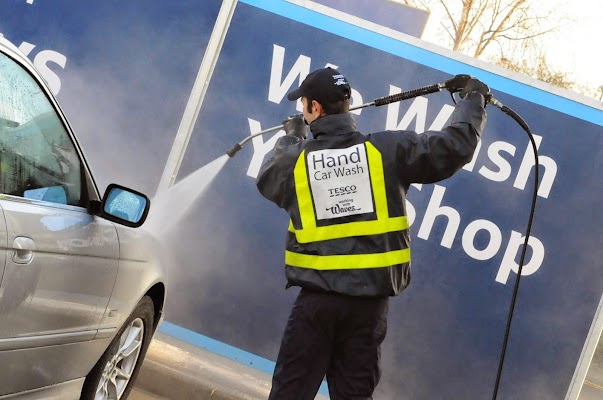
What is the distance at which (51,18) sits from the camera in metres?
6.77

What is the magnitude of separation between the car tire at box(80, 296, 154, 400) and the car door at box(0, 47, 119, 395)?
25 centimetres

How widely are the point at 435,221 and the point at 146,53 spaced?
8.10ft

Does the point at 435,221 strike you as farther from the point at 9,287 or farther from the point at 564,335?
the point at 9,287

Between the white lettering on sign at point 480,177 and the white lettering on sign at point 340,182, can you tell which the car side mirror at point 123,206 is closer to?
the white lettering on sign at point 340,182

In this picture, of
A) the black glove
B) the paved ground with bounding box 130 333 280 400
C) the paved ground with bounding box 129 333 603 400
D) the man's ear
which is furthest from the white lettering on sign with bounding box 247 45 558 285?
the man's ear

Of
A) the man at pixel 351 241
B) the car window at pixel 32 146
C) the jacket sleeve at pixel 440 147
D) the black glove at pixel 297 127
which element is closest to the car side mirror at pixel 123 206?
the car window at pixel 32 146

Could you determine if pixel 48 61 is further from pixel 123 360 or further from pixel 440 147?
pixel 440 147

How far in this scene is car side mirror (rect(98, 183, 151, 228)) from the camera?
374cm

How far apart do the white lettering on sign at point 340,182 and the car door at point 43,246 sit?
0.94 metres

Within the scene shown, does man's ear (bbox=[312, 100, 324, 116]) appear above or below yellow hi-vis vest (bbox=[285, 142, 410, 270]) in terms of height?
above

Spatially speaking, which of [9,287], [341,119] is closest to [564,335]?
[341,119]

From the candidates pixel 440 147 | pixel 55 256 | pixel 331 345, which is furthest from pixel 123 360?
pixel 440 147

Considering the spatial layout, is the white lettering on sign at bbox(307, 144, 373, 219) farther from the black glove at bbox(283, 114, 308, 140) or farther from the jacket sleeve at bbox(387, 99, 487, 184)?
the black glove at bbox(283, 114, 308, 140)

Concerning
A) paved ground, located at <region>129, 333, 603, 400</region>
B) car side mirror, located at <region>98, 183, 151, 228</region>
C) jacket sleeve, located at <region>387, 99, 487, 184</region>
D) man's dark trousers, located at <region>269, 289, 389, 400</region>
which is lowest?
paved ground, located at <region>129, 333, 603, 400</region>
